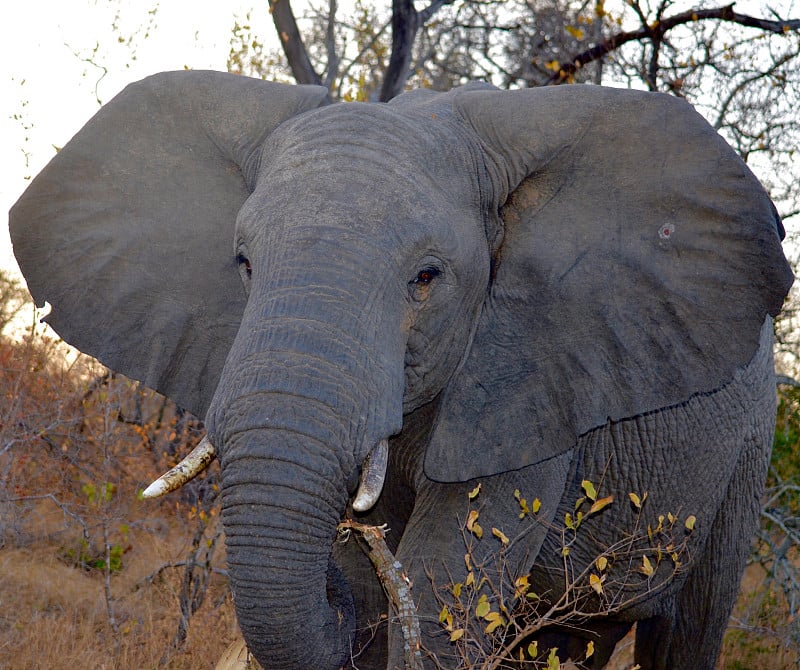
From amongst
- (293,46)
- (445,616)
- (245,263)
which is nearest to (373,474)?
(445,616)

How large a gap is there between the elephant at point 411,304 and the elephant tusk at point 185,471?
0.08 metres

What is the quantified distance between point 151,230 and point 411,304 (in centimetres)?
102

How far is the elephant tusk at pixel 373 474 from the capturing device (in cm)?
244

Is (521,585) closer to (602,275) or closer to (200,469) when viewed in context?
(602,275)

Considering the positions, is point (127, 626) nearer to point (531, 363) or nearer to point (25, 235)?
point (25, 235)

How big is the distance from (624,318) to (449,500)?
27.5 inches

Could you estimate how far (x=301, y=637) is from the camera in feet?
8.07

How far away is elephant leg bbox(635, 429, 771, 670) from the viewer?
14.5 ft

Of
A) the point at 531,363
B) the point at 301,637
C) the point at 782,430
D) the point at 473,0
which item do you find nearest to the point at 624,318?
the point at 531,363

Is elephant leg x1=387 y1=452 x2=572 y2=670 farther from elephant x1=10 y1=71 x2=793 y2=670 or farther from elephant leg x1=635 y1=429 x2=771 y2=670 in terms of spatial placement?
elephant leg x1=635 y1=429 x2=771 y2=670

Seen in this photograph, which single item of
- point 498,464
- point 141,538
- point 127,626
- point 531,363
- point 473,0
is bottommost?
point 141,538

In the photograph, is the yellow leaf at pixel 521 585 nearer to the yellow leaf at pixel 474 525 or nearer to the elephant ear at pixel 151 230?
the yellow leaf at pixel 474 525

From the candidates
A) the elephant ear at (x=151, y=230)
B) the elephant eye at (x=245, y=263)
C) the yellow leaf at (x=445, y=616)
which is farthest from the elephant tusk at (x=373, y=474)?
the elephant ear at (x=151, y=230)

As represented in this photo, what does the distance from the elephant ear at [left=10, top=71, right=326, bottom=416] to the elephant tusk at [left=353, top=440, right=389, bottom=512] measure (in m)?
0.89
